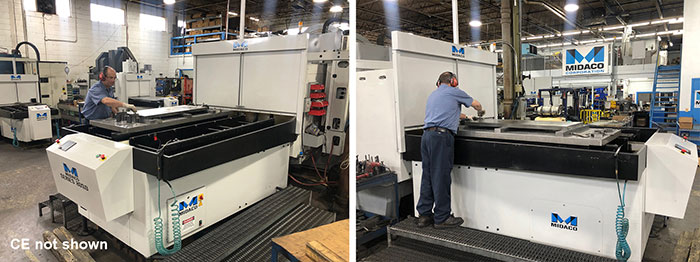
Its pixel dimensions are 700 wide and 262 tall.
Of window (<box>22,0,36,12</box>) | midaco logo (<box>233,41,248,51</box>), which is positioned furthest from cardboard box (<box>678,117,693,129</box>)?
window (<box>22,0,36,12</box>)

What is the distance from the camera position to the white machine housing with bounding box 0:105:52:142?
1608mm

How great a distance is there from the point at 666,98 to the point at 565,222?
4.19 m

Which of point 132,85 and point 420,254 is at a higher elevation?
point 132,85

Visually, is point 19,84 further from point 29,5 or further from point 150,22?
point 150,22

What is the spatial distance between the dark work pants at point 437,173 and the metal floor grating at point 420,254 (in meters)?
0.16

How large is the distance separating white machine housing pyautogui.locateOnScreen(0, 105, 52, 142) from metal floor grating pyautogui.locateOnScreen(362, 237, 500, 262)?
169 centimetres

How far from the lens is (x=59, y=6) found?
153 centimetres

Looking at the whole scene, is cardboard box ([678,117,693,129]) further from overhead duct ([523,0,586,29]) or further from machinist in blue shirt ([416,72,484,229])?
machinist in blue shirt ([416,72,484,229])

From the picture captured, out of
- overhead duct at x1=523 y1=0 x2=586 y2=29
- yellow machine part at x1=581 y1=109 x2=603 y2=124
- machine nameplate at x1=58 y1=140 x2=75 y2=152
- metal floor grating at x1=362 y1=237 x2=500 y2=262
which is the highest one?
overhead duct at x1=523 y1=0 x2=586 y2=29

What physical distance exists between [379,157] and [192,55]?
66.5 inches

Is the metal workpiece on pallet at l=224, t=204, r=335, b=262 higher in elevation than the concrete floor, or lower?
lower

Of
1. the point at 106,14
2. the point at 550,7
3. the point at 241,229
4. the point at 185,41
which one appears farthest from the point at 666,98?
the point at 106,14

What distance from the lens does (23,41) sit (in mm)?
1422

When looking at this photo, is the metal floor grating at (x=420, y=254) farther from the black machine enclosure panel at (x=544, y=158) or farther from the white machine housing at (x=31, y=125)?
the white machine housing at (x=31, y=125)
